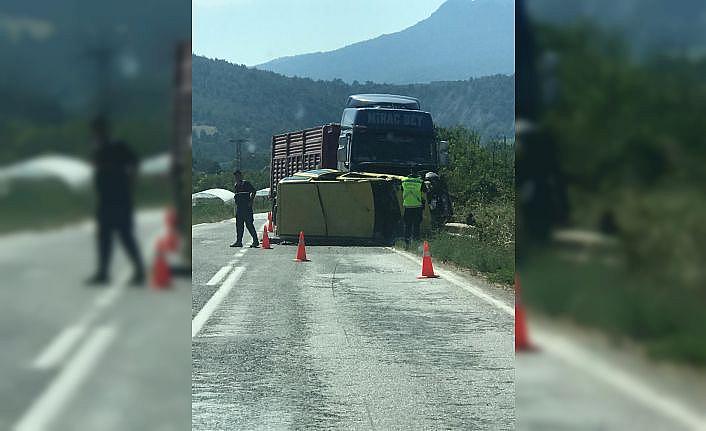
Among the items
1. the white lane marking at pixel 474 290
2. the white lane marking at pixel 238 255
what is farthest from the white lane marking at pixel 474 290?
the white lane marking at pixel 238 255

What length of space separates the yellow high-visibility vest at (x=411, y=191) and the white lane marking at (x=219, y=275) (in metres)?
5.04

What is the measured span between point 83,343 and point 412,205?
65.9ft

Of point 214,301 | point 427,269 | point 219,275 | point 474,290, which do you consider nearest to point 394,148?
point 427,269

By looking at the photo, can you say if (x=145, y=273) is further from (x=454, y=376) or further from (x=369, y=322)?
(x=369, y=322)

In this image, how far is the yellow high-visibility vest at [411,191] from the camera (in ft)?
68.7

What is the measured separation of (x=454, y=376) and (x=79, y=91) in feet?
20.8

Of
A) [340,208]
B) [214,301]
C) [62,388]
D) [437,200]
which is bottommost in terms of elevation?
[214,301]

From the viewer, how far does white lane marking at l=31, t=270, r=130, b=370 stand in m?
1.27

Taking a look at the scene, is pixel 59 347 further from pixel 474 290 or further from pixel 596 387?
pixel 474 290

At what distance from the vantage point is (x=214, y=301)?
1207cm

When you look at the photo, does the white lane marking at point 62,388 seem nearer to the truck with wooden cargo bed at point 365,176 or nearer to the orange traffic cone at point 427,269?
the orange traffic cone at point 427,269

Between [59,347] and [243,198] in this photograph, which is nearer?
[59,347]

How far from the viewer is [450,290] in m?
13.7

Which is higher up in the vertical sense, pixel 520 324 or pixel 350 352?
pixel 520 324
